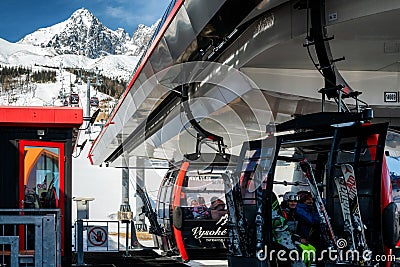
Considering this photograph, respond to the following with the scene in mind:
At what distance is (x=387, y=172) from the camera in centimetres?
749

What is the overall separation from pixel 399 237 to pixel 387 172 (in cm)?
69

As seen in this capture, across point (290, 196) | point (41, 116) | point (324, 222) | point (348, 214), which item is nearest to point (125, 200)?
point (41, 116)

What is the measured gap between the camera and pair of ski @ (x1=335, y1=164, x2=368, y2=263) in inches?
291

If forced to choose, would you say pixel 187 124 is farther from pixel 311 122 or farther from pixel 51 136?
pixel 311 122

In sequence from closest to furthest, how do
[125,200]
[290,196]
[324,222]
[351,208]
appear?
[351,208], [324,222], [290,196], [125,200]

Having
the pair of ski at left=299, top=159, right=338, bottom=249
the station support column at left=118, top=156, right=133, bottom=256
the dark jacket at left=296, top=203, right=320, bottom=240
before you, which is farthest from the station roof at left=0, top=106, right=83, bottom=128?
the station support column at left=118, top=156, right=133, bottom=256

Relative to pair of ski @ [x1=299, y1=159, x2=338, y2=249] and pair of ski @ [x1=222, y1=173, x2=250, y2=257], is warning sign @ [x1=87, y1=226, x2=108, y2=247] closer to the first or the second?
pair of ski @ [x1=222, y1=173, x2=250, y2=257]

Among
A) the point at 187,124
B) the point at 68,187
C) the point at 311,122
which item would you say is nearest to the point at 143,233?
the point at 187,124

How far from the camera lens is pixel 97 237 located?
18125 millimetres

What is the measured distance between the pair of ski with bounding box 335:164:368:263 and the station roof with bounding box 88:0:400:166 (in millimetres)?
2137

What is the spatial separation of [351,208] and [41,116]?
5.27m

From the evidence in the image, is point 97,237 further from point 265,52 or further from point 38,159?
point 265,52

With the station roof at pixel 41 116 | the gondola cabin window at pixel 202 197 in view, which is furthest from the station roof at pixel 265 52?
the station roof at pixel 41 116

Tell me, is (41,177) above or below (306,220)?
above
